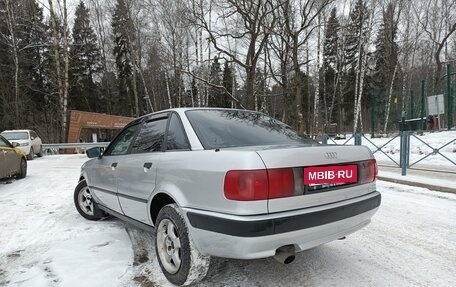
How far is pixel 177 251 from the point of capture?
3.13m

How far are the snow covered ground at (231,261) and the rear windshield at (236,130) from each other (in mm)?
1207

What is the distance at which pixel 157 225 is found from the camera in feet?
10.7

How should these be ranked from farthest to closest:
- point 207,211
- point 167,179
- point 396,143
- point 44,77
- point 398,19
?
point 44,77
point 398,19
point 396,143
point 167,179
point 207,211

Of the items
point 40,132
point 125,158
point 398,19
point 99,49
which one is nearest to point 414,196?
point 125,158

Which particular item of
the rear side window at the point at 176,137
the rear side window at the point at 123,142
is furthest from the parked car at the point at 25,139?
the rear side window at the point at 176,137

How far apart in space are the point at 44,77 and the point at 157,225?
39.5 m

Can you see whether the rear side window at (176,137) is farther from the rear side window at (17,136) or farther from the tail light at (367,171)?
the rear side window at (17,136)

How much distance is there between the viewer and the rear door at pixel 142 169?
11.5ft

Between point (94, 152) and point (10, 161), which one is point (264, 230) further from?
point (10, 161)

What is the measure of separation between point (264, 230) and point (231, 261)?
4.07ft

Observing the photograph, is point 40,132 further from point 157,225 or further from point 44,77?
point 157,225

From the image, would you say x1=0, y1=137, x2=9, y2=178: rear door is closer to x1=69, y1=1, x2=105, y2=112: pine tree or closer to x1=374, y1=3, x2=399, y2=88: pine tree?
x1=374, y1=3, x2=399, y2=88: pine tree

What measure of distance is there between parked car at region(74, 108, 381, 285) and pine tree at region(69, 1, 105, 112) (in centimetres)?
3659

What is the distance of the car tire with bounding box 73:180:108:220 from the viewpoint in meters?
5.23
